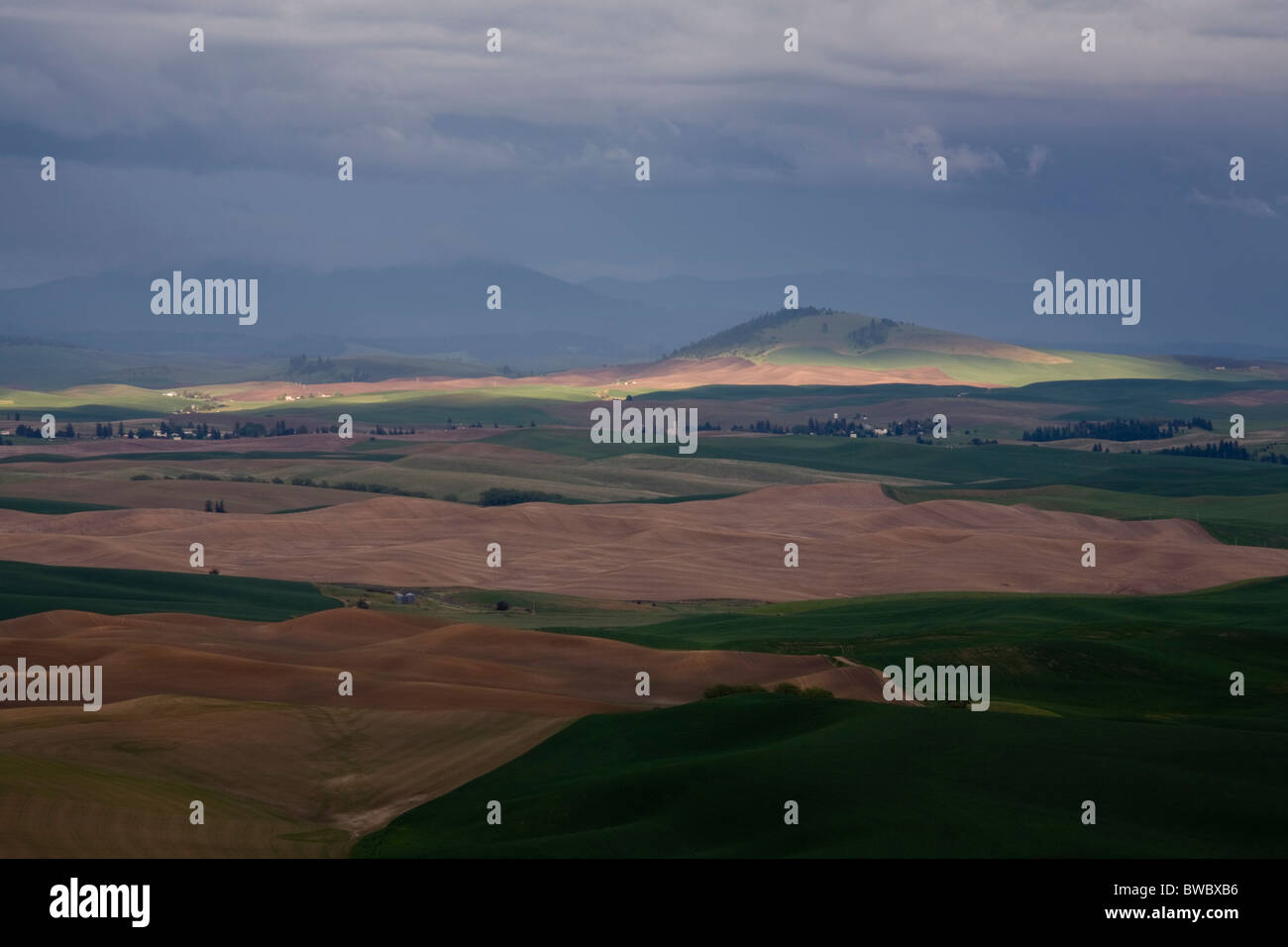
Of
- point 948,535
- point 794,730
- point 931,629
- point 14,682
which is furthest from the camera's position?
point 948,535

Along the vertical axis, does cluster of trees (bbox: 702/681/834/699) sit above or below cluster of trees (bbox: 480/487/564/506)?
below

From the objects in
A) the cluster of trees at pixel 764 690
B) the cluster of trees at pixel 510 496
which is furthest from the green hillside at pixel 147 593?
the cluster of trees at pixel 510 496

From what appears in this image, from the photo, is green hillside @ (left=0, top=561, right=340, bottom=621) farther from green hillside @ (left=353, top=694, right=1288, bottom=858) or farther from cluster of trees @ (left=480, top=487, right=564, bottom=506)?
cluster of trees @ (left=480, top=487, right=564, bottom=506)

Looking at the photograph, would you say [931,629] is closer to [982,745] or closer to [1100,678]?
[1100,678]

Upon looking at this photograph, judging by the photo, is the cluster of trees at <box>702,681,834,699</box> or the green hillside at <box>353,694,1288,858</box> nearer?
the green hillside at <box>353,694,1288,858</box>

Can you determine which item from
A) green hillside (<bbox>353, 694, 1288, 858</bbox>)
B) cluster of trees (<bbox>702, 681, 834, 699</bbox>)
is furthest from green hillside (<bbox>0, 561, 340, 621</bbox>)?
green hillside (<bbox>353, 694, 1288, 858</bbox>)

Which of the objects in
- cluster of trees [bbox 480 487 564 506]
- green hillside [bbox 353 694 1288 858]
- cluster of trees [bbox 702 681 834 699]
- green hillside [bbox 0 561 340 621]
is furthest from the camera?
cluster of trees [bbox 480 487 564 506]

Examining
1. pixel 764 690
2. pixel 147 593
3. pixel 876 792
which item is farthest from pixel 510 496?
pixel 876 792

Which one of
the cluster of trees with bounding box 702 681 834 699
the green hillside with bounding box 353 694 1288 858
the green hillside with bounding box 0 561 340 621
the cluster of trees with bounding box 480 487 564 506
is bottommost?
the green hillside with bounding box 353 694 1288 858
